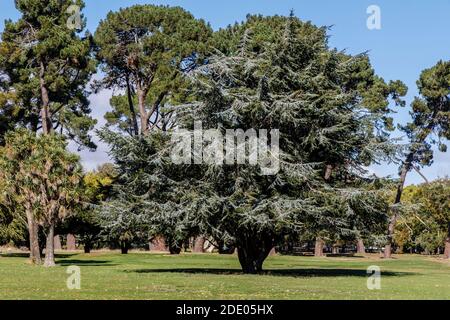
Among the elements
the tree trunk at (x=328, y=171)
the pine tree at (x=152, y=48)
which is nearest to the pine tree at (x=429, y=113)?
the pine tree at (x=152, y=48)

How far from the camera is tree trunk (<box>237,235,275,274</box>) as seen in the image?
33.2m

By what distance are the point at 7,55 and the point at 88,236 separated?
54.4ft

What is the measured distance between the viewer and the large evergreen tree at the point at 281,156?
1200 inches

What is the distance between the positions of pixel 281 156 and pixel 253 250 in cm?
538

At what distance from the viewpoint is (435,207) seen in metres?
75.1

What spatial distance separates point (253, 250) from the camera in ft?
111

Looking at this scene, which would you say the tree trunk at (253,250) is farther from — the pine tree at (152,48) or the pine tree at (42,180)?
the pine tree at (152,48)

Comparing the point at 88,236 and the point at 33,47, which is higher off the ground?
the point at 33,47

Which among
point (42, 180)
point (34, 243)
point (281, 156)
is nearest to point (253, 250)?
point (281, 156)

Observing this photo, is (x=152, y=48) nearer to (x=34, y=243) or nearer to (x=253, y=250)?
(x=34, y=243)
